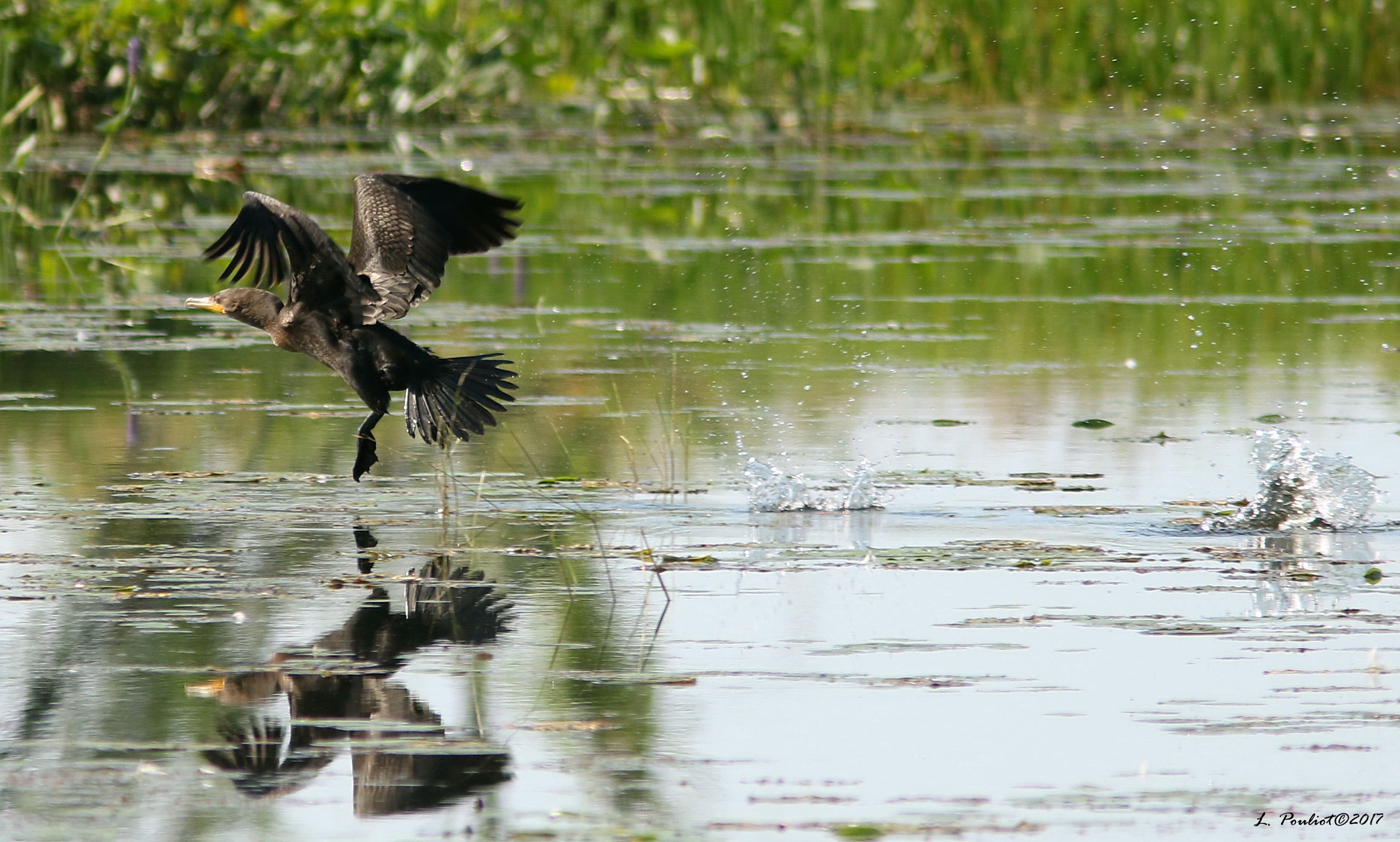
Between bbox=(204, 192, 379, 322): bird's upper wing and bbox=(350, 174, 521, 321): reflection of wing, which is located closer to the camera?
bbox=(204, 192, 379, 322): bird's upper wing

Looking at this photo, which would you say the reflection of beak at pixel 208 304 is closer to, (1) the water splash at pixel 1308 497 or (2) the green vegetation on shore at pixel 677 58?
(1) the water splash at pixel 1308 497

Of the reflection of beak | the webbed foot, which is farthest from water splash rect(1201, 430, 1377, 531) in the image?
the reflection of beak

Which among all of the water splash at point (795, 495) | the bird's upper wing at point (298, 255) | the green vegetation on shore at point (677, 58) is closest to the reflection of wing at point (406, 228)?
the bird's upper wing at point (298, 255)

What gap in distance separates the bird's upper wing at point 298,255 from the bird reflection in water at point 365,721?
1836 millimetres

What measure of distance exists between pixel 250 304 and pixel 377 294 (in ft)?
1.41

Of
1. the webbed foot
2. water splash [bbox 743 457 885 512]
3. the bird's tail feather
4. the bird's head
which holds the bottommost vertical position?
water splash [bbox 743 457 885 512]

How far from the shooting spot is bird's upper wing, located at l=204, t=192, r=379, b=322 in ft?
→ 23.1

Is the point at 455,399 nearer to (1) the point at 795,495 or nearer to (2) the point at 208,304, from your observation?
(2) the point at 208,304

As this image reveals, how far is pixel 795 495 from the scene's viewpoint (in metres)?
6.84

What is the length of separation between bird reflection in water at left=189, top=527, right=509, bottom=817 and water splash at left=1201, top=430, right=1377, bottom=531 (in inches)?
88.6

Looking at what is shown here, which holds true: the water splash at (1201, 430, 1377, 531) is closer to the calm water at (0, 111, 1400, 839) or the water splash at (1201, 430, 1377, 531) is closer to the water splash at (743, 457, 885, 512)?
the calm water at (0, 111, 1400, 839)

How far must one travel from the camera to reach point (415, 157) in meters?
16.6

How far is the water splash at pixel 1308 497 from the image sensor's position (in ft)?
21.6

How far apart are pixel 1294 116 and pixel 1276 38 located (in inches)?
27.2
